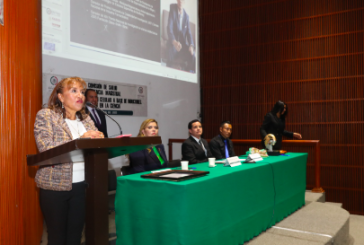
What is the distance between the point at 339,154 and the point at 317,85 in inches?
44.3

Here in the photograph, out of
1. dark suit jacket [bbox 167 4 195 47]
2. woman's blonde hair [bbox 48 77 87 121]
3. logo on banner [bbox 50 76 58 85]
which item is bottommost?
woman's blonde hair [bbox 48 77 87 121]

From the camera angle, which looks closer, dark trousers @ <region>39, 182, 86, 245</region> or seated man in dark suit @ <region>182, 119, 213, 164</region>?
dark trousers @ <region>39, 182, 86, 245</region>

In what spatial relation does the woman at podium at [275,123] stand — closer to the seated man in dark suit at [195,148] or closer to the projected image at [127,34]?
the seated man in dark suit at [195,148]

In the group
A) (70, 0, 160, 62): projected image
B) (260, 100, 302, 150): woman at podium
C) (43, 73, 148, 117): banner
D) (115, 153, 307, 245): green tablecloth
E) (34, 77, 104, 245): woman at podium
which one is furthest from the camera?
(260, 100, 302, 150): woman at podium

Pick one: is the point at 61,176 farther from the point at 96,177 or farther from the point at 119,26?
the point at 119,26

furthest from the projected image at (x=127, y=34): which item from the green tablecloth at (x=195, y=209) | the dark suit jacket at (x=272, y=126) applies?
the green tablecloth at (x=195, y=209)

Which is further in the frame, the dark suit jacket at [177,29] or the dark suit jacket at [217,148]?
the dark suit jacket at [177,29]

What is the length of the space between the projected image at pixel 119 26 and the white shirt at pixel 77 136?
1.96 m

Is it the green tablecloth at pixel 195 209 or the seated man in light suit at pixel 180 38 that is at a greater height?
the seated man in light suit at pixel 180 38

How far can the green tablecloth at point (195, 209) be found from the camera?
1729mm

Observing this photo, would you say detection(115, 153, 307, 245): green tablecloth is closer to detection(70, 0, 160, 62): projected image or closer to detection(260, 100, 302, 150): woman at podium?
detection(260, 100, 302, 150): woman at podium

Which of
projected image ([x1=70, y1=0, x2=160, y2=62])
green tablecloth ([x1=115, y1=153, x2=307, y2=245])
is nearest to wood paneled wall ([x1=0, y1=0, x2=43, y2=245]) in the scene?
projected image ([x1=70, y1=0, x2=160, y2=62])

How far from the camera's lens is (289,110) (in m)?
5.21

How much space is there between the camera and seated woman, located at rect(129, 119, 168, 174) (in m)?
2.97
